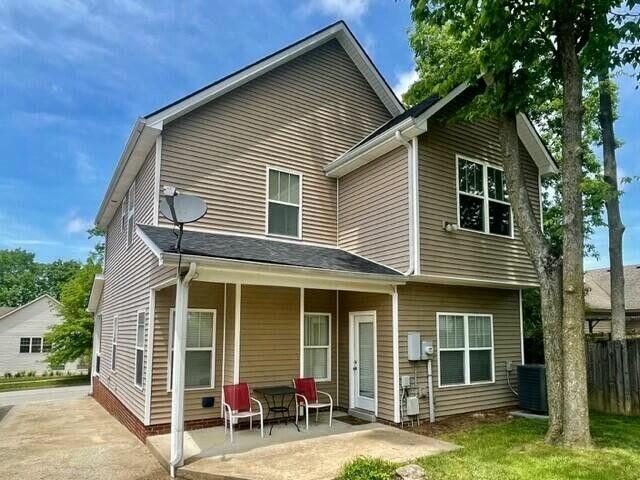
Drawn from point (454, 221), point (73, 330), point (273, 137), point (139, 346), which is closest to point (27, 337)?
point (73, 330)

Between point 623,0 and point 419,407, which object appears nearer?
point 623,0

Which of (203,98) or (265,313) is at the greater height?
(203,98)

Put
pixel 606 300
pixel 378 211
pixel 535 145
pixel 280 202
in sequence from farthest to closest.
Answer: pixel 606 300 → pixel 535 145 → pixel 280 202 → pixel 378 211

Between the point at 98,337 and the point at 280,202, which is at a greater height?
the point at 280,202

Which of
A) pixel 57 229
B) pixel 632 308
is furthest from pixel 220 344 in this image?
pixel 57 229

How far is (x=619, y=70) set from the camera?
9.15 meters

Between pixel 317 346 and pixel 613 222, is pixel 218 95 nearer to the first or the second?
pixel 317 346

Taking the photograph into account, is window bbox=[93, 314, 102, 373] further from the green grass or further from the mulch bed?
the green grass

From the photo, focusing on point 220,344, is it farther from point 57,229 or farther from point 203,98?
point 57,229

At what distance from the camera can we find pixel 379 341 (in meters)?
9.23

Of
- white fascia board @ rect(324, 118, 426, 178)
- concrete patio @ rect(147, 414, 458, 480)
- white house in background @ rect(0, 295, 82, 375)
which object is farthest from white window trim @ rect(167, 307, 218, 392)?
white house in background @ rect(0, 295, 82, 375)

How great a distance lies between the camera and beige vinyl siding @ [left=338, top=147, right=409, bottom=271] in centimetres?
920

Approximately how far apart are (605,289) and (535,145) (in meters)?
19.1

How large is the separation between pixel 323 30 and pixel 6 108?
29.7 meters
